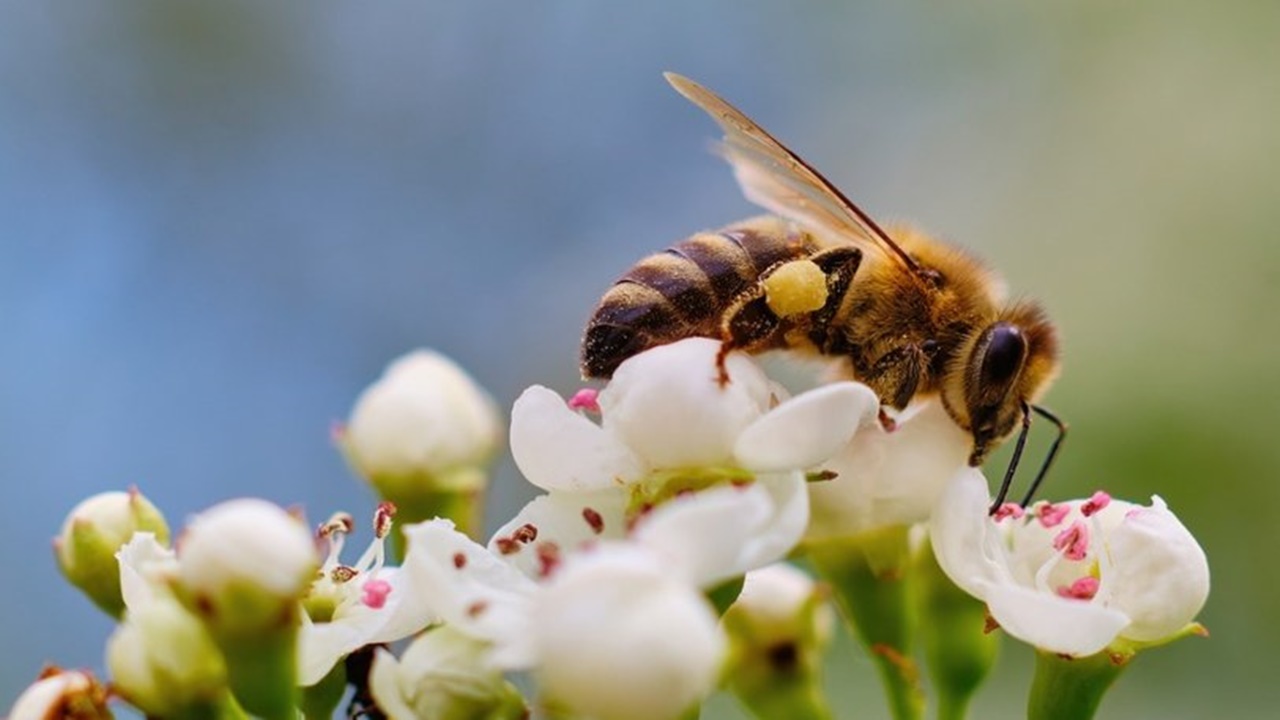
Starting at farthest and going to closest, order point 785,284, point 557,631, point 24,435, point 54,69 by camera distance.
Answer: point 54,69
point 24,435
point 785,284
point 557,631

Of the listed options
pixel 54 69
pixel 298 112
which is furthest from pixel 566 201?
pixel 54 69

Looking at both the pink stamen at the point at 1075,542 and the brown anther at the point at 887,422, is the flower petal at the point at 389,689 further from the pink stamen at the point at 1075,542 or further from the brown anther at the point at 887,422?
the pink stamen at the point at 1075,542

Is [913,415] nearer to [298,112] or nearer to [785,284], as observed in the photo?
[785,284]

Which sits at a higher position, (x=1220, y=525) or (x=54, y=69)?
(x=54, y=69)

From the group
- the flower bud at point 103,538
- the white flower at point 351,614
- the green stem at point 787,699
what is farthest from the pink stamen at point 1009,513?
the flower bud at point 103,538

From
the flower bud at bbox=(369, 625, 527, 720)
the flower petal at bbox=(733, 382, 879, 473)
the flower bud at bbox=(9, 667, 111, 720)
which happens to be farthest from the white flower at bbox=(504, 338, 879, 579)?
the flower bud at bbox=(9, 667, 111, 720)

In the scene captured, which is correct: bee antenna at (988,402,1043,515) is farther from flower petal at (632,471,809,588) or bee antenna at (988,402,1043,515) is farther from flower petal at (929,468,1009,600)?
flower petal at (632,471,809,588)
